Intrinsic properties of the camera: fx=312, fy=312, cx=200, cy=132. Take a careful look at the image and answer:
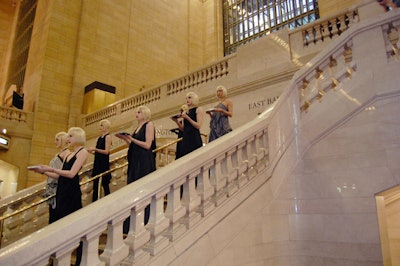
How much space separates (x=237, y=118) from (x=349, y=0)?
26.6 feet

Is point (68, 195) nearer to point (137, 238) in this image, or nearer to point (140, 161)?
point (140, 161)

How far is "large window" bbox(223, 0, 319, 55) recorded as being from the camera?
48.0 ft

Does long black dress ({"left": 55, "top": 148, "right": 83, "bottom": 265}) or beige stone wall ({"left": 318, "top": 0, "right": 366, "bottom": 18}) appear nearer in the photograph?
long black dress ({"left": 55, "top": 148, "right": 83, "bottom": 265})

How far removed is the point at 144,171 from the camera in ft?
11.2

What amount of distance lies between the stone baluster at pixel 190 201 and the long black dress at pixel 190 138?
3.98 ft

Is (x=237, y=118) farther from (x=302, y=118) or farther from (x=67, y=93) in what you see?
(x=67, y=93)

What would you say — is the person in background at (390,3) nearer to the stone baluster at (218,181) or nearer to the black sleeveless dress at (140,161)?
the stone baluster at (218,181)

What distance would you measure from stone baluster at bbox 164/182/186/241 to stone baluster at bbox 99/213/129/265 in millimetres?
431

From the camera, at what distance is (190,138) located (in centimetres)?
407

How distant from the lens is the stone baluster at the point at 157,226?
2.35 metres

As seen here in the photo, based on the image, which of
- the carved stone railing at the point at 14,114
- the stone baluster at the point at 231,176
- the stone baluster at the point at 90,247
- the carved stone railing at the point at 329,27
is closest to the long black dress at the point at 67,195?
the stone baluster at the point at 90,247

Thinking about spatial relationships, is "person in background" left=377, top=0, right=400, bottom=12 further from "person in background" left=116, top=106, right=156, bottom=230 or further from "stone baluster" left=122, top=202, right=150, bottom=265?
"stone baluster" left=122, top=202, right=150, bottom=265

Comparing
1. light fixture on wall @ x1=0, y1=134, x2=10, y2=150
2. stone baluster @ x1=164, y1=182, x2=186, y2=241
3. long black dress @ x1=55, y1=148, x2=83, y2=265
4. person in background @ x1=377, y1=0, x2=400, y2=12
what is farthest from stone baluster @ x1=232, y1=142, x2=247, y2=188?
light fixture on wall @ x1=0, y1=134, x2=10, y2=150

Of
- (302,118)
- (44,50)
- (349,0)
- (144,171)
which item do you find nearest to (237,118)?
(302,118)
